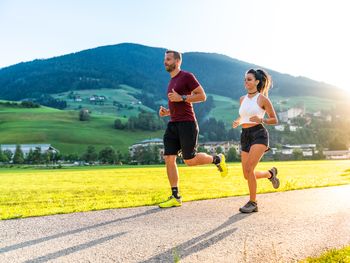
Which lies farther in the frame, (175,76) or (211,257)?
(175,76)

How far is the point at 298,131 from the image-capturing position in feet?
552

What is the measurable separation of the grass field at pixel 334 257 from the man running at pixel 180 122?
12.1ft

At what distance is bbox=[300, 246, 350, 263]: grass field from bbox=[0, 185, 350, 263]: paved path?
0.17 meters

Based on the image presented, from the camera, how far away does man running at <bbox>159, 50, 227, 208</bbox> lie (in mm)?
7707

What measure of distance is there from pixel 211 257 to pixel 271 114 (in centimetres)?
381

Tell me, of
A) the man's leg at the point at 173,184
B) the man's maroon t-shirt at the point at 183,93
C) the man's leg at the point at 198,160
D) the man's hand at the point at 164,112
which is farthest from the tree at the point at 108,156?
the man's maroon t-shirt at the point at 183,93

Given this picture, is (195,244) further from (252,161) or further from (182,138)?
(182,138)

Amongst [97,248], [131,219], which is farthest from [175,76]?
[97,248]

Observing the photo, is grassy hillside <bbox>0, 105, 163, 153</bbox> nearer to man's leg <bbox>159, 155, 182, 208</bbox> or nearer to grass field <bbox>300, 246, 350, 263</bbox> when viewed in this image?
man's leg <bbox>159, 155, 182, 208</bbox>

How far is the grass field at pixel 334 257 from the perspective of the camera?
3.98 meters

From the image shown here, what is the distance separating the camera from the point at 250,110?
739cm

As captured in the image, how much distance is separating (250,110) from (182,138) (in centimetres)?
131

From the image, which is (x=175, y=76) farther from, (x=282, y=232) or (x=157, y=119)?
(x=157, y=119)

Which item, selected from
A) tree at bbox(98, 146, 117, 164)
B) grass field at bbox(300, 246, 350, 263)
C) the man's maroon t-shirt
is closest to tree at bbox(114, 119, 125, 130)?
tree at bbox(98, 146, 117, 164)
